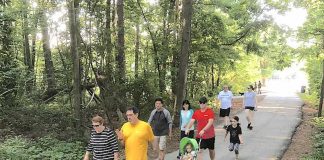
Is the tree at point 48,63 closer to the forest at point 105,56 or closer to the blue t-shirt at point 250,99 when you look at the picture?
the forest at point 105,56

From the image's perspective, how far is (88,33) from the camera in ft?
50.6

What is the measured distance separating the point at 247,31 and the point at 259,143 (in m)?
10.6

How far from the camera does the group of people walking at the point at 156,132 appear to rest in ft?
21.4

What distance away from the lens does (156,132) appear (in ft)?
33.7

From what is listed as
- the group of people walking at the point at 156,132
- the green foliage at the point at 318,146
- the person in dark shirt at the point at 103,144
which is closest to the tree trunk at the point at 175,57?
the group of people walking at the point at 156,132

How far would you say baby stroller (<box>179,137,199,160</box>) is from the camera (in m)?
8.50

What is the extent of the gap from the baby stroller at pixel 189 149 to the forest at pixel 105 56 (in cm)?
467

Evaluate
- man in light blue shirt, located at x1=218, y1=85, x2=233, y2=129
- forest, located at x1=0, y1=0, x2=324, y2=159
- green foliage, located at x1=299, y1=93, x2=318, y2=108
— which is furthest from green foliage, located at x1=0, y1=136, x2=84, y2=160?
green foliage, located at x1=299, y1=93, x2=318, y2=108

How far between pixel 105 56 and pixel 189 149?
315 inches

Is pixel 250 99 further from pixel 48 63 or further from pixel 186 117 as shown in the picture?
pixel 48 63

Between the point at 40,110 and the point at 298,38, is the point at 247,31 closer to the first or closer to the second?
the point at 298,38

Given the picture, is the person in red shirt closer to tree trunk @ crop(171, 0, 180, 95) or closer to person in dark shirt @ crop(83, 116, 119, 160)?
person in dark shirt @ crop(83, 116, 119, 160)

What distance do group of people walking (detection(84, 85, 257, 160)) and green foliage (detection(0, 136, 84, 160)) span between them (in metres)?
3.10

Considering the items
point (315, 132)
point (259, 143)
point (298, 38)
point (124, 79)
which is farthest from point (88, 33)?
point (298, 38)
